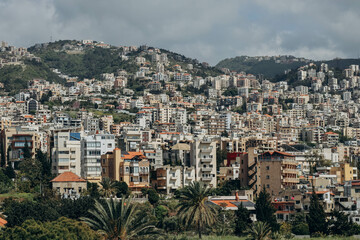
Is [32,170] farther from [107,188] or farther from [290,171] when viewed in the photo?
[290,171]

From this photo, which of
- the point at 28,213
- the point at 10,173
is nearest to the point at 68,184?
the point at 10,173

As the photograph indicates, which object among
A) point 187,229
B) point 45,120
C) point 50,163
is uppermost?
point 45,120

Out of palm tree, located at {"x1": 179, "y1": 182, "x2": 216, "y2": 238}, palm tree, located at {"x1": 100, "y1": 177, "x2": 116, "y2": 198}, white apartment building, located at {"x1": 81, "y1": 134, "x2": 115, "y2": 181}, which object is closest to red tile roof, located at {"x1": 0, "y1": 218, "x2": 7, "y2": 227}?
palm tree, located at {"x1": 179, "y1": 182, "x2": 216, "y2": 238}

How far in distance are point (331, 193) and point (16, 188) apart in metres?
38.2

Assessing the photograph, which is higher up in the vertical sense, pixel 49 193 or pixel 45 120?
pixel 45 120

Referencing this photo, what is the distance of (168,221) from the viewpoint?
77.3m

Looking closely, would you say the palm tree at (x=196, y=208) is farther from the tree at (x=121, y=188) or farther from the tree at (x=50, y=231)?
the tree at (x=121, y=188)

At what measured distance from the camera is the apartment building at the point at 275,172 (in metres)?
96.0

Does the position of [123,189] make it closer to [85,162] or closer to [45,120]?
[85,162]

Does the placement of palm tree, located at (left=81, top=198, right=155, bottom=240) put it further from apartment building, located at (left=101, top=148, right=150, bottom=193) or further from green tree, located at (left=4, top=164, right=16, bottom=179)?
green tree, located at (left=4, top=164, right=16, bottom=179)

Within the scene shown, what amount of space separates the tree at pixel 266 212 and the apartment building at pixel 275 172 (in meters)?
15.9

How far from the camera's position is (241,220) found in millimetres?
77250

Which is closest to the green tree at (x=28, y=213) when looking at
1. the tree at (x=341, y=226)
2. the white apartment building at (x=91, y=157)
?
the white apartment building at (x=91, y=157)

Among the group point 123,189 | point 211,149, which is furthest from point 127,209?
point 211,149
